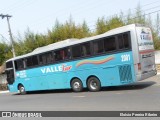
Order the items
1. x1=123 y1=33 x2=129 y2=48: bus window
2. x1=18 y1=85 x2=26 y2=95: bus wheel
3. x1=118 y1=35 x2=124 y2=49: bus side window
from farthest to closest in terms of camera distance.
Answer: x1=18 y1=85 x2=26 y2=95: bus wheel → x1=118 y1=35 x2=124 y2=49: bus side window → x1=123 y1=33 x2=129 y2=48: bus window

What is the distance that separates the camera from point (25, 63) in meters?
26.7

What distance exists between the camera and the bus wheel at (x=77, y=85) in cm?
2223

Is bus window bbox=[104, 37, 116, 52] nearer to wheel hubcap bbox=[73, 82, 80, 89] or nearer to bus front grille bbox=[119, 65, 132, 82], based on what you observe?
bus front grille bbox=[119, 65, 132, 82]

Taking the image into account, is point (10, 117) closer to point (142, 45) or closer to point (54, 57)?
point (142, 45)

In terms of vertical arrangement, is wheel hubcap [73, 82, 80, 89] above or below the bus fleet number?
below

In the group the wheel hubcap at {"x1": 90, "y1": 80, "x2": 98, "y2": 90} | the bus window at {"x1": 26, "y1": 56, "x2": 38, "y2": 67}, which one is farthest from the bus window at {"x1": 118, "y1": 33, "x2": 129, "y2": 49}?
the bus window at {"x1": 26, "y1": 56, "x2": 38, "y2": 67}

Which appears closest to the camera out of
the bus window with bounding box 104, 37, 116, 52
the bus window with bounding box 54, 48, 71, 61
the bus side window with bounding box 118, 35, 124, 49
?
the bus side window with bounding box 118, 35, 124, 49

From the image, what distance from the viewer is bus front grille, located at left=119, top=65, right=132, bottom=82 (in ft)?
62.4

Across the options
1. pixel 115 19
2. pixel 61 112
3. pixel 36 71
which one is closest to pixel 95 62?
pixel 36 71

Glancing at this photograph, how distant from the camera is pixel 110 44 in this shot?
1972cm

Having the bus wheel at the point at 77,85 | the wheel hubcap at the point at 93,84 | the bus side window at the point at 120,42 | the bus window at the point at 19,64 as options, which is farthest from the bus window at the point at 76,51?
the bus window at the point at 19,64

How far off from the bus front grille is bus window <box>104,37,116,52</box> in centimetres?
120

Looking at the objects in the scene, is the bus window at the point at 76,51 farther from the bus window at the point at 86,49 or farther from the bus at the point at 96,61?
the bus window at the point at 86,49

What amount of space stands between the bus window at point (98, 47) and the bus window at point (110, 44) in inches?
12.1
